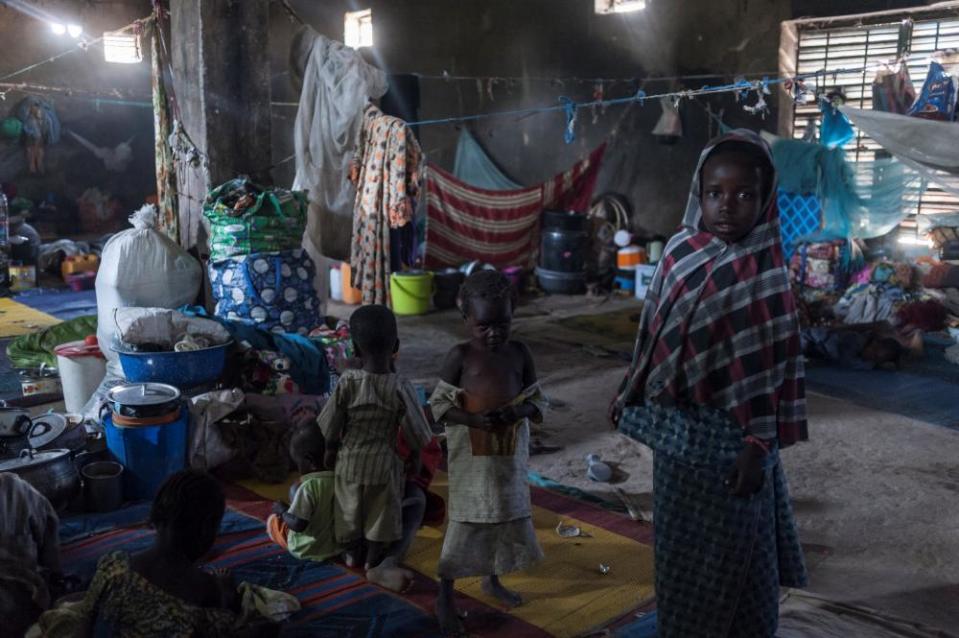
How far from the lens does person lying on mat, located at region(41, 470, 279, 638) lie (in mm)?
2264

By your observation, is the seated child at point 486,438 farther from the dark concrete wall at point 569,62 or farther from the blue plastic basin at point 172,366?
the dark concrete wall at point 569,62

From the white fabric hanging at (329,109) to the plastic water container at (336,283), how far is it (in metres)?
2.58

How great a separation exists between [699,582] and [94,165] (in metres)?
13.4

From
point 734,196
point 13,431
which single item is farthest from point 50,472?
point 734,196

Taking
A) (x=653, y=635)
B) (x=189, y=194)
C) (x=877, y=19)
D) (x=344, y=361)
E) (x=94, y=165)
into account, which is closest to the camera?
(x=653, y=635)

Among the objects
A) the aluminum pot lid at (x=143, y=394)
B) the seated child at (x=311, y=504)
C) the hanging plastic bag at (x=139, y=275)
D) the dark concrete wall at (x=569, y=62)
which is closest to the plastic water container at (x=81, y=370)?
the hanging plastic bag at (x=139, y=275)

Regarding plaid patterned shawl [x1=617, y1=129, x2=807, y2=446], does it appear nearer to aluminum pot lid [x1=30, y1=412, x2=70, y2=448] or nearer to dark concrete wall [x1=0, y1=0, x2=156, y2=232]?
aluminum pot lid [x1=30, y1=412, x2=70, y2=448]

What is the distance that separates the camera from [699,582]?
7.61ft

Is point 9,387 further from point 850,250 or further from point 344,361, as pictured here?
point 850,250

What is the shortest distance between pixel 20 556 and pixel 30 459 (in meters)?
1.10

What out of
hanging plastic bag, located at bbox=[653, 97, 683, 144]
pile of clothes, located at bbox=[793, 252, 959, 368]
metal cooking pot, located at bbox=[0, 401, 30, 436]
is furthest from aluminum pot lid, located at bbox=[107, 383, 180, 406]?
hanging plastic bag, located at bbox=[653, 97, 683, 144]

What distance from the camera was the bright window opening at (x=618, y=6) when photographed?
9.95 m

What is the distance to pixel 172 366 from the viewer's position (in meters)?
4.57

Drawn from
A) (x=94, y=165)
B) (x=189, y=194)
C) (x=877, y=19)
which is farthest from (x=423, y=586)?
(x=94, y=165)
